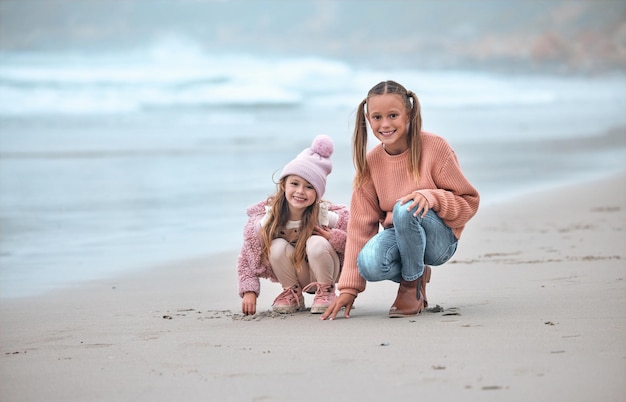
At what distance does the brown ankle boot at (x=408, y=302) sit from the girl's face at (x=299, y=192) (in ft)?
1.82

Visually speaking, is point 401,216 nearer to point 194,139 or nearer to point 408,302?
point 408,302

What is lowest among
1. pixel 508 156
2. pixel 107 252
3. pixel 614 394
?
pixel 614 394

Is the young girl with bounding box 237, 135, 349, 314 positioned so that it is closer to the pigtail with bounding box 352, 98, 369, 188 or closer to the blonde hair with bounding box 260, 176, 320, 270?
the blonde hair with bounding box 260, 176, 320, 270

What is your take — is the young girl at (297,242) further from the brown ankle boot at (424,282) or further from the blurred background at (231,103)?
the blurred background at (231,103)

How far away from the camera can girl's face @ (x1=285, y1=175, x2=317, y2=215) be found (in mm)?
4199

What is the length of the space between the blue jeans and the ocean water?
1.25 meters

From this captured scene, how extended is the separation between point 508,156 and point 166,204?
17.4 feet

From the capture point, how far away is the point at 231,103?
24609mm

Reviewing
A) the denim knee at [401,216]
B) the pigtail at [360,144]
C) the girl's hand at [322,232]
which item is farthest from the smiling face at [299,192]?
the denim knee at [401,216]

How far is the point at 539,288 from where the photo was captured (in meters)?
4.50

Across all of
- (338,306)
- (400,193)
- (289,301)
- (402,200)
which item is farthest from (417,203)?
(289,301)

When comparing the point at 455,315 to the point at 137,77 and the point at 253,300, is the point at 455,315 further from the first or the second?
the point at 137,77

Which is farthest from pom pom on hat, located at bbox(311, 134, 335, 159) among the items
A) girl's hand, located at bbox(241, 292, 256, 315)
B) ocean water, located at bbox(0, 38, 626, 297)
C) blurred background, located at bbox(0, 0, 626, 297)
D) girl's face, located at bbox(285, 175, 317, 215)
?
blurred background, located at bbox(0, 0, 626, 297)

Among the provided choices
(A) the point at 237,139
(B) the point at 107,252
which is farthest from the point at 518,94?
(B) the point at 107,252
